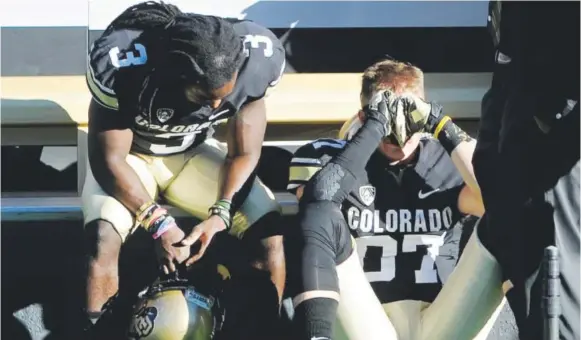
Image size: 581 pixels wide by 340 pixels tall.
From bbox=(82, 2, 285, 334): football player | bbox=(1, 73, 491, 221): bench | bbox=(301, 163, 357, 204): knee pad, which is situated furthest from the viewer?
bbox=(1, 73, 491, 221): bench

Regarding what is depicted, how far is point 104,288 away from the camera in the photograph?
2.83 m

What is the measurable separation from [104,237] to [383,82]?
3.18 feet

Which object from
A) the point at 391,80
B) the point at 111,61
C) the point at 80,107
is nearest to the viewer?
the point at 111,61

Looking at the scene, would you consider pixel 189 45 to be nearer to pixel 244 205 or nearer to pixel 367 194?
pixel 244 205

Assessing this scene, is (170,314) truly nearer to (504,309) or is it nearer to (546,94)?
(504,309)

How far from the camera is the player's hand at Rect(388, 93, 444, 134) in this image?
2816 mm

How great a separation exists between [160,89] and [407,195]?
82 centimetres

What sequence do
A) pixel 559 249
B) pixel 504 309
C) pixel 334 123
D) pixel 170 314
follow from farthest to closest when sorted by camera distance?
pixel 334 123, pixel 504 309, pixel 170 314, pixel 559 249

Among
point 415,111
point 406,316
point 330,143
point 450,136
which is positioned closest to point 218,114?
point 330,143

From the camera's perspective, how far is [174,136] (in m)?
2.92

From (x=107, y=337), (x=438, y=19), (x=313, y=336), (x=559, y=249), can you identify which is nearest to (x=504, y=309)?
(x=559, y=249)

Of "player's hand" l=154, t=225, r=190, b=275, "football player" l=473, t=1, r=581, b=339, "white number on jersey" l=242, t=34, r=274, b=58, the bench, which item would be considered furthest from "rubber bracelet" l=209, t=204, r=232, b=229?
"football player" l=473, t=1, r=581, b=339

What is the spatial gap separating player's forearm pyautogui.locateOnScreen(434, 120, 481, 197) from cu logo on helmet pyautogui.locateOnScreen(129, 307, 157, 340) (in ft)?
3.31

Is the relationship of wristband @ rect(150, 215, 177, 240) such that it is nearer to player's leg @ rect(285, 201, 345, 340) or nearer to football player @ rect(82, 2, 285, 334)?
football player @ rect(82, 2, 285, 334)
